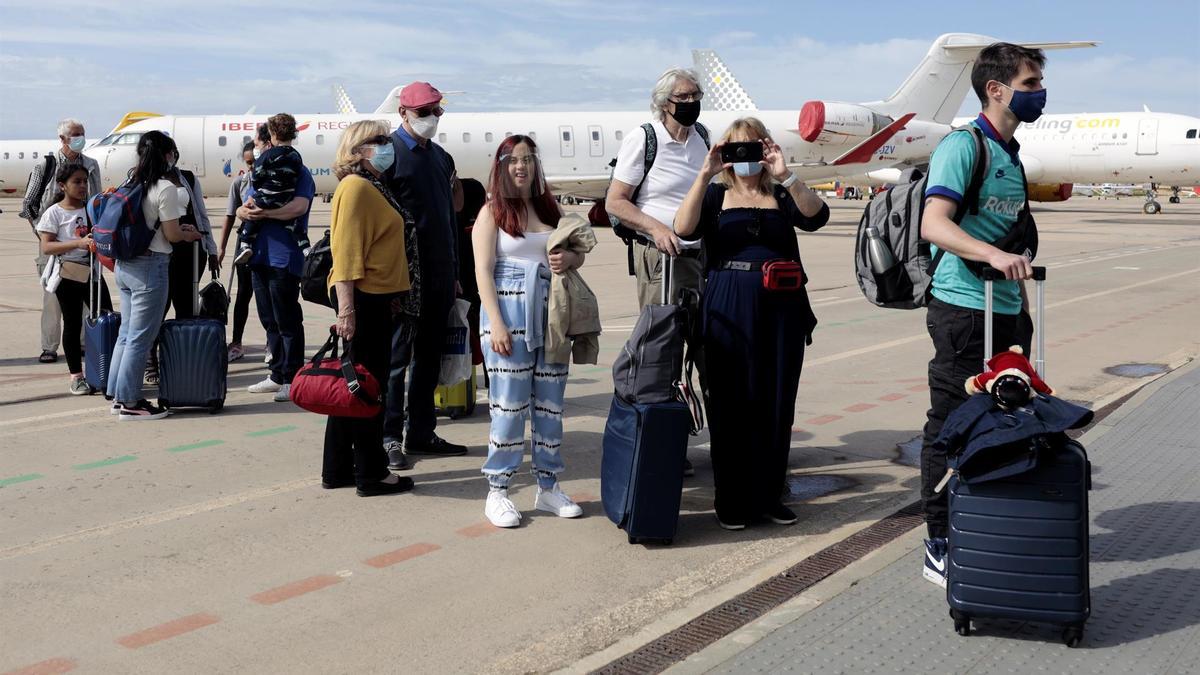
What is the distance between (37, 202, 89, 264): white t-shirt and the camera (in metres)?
8.31

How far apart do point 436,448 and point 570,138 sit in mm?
24606

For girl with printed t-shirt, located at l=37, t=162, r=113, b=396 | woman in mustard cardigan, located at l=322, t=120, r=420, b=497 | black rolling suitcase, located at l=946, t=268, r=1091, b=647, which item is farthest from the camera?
girl with printed t-shirt, located at l=37, t=162, r=113, b=396

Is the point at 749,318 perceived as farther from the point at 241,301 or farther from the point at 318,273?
the point at 241,301

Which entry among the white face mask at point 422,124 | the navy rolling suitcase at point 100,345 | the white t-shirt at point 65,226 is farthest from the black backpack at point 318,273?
the white t-shirt at point 65,226

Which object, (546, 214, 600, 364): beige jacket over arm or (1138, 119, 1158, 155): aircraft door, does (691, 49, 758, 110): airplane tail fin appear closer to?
(1138, 119, 1158, 155): aircraft door

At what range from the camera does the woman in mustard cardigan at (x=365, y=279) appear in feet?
17.8

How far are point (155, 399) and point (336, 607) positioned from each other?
443 cm

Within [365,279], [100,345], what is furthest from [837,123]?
[365,279]

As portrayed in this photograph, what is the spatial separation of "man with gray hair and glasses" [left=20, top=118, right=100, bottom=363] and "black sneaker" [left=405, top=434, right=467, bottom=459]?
4.25 metres

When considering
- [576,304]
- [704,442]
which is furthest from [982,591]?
[704,442]

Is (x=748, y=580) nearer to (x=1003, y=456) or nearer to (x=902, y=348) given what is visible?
(x=1003, y=456)

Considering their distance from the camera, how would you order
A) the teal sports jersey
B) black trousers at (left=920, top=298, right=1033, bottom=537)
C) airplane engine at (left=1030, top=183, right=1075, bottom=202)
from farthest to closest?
1. airplane engine at (left=1030, top=183, right=1075, bottom=202)
2. black trousers at (left=920, top=298, right=1033, bottom=537)
3. the teal sports jersey

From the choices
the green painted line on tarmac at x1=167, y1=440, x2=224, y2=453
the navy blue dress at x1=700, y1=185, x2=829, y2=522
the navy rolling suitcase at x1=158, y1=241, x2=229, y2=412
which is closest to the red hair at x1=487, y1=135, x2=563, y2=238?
the navy blue dress at x1=700, y1=185, x2=829, y2=522

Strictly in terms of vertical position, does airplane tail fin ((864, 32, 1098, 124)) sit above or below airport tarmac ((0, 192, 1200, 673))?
above
